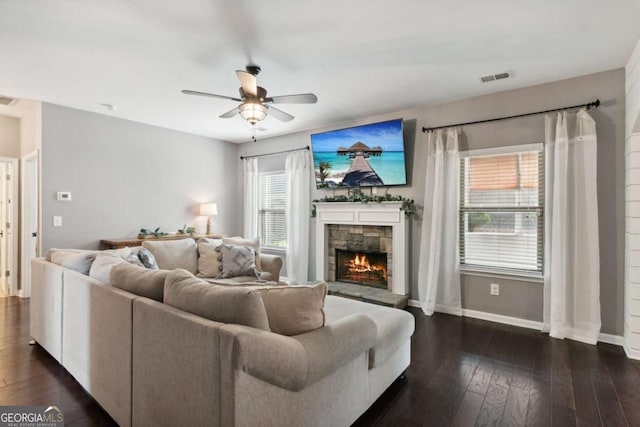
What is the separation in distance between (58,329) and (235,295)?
6.59 feet

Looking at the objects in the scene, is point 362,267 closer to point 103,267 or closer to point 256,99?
point 256,99

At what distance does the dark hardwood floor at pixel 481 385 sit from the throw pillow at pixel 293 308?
2.76 feet

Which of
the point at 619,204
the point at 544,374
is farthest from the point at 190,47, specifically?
the point at 619,204

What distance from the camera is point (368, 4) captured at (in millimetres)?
2184

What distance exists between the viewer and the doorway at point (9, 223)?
4.81m

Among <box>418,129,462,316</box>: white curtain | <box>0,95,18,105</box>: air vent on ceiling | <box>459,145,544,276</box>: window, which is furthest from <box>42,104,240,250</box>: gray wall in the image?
<box>459,145,544,276</box>: window

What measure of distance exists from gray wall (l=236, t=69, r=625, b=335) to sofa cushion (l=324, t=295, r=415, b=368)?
1978mm

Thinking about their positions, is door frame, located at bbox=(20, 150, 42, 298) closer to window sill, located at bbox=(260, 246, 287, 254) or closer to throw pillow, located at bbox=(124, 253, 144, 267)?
throw pillow, located at bbox=(124, 253, 144, 267)

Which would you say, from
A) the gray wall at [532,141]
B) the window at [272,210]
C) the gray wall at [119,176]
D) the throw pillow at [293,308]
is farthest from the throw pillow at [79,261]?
the gray wall at [532,141]

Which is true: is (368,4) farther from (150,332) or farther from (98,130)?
(98,130)

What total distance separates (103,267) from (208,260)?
1.92 m

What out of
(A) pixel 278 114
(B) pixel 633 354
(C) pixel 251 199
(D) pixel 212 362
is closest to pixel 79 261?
(D) pixel 212 362

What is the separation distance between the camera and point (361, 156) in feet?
15.4

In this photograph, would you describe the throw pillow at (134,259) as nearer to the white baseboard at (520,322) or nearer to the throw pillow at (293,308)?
the throw pillow at (293,308)
